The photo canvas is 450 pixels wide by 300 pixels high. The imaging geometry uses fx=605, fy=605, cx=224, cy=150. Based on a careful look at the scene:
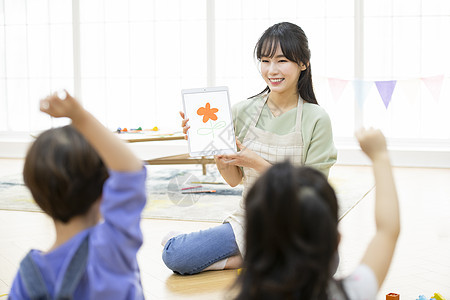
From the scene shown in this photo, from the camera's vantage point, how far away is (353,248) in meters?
3.18

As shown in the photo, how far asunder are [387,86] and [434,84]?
121 cm

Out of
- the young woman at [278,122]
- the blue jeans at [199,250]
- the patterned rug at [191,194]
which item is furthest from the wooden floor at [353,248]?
the young woman at [278,122]

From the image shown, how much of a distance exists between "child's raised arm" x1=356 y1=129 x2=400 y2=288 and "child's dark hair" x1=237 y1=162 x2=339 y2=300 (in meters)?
0.22

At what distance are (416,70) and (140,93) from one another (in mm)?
3312

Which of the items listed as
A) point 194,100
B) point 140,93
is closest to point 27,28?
point 140,93

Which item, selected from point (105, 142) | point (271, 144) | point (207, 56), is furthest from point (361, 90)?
point (105, 142)

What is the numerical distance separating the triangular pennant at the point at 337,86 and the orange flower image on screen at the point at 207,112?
4.31 m

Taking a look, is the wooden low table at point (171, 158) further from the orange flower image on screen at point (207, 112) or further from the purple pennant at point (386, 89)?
the orange flower image on screen at point (207, 112)

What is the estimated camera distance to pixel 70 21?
770 cm

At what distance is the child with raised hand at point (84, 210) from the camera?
3.20ft

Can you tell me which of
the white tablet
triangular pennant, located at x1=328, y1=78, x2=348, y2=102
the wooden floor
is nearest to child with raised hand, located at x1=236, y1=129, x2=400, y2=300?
the wooden floor

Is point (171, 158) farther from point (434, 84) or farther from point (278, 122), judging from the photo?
point (434, 84)

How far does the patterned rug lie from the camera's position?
163 inches

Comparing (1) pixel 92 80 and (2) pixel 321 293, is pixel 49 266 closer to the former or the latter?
(2) pixel 321 293
